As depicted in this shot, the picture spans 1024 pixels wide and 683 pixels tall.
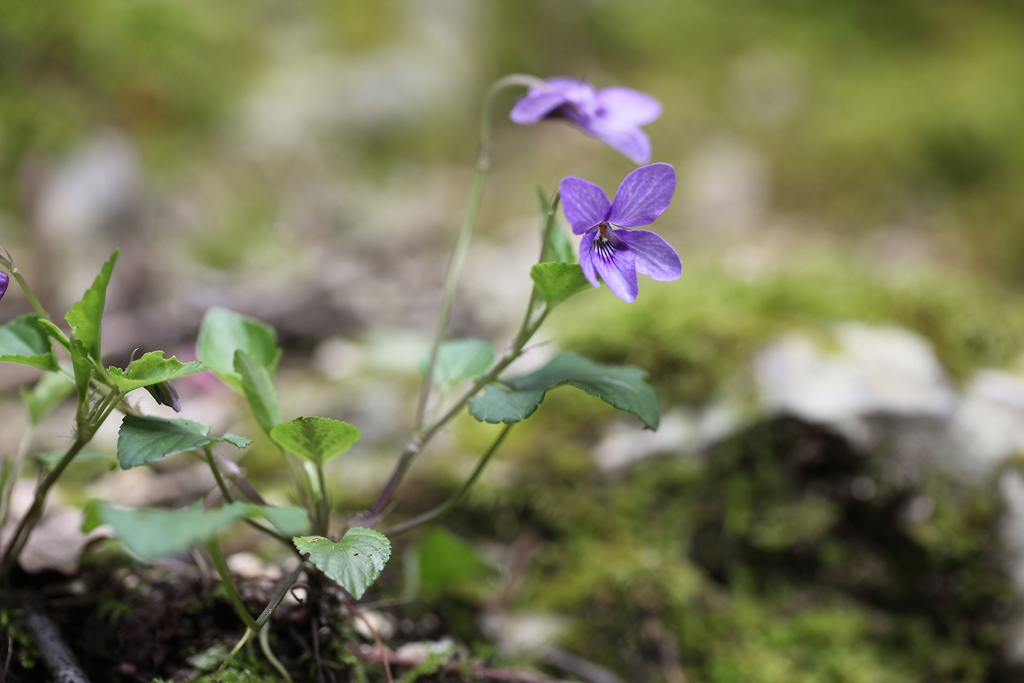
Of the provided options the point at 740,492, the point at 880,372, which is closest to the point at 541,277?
the point at 740,492

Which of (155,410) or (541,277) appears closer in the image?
(541,277)

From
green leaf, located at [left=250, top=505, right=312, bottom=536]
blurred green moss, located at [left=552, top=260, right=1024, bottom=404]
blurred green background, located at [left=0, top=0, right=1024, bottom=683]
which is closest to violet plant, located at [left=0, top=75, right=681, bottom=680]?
green leaf, located at [left=250, top=505, right=312, bottom=536]

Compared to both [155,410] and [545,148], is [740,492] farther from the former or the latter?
[545,148]

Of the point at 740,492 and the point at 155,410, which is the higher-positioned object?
the point at 740,492

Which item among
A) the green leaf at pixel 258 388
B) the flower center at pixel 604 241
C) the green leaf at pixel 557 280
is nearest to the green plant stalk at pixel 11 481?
the green leaf at pixel 258 388

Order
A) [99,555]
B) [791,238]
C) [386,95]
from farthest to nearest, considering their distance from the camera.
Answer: [386,95] < [791,238] < [99,555]

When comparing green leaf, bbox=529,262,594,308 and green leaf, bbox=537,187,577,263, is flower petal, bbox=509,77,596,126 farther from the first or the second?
green leaf, bbox=529,262,594,308

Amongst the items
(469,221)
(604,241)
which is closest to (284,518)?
(604,241)
